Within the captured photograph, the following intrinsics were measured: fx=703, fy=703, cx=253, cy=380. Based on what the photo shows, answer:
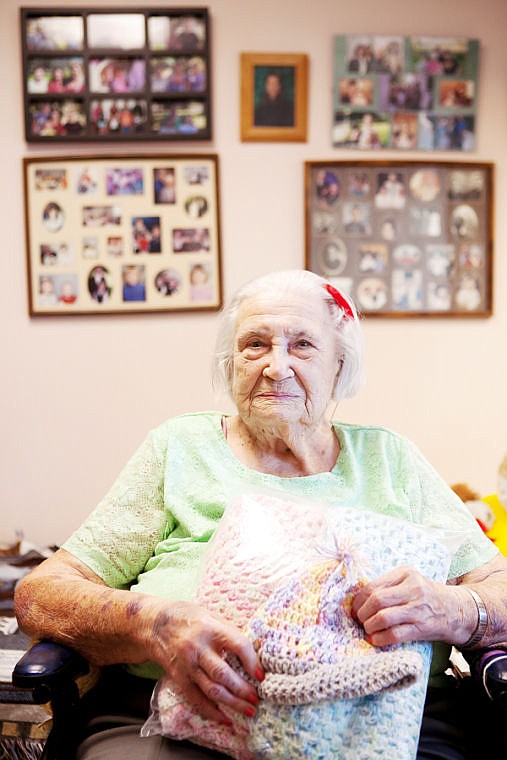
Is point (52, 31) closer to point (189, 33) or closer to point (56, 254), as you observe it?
point (189, 33)

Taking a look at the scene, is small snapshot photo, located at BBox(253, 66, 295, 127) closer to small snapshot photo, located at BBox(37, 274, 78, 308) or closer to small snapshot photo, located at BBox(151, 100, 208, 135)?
small snapshot photo, located at BBox(151, 100, 208, 135)

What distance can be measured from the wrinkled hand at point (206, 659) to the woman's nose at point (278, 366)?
51 centimetres

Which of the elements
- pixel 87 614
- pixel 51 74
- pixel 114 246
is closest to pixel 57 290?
pixel 114 246

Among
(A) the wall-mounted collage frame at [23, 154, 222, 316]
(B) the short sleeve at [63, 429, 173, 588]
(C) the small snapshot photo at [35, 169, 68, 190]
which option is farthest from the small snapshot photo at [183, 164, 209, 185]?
(B) the short sleeve at [63, 429, 173, 588]

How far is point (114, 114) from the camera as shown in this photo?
103 inches

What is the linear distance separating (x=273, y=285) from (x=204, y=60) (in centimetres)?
143

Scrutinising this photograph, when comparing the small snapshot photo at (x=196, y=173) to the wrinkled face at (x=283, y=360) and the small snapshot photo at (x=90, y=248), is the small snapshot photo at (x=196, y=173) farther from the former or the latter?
the wrinkled face at (x=283, y=360)

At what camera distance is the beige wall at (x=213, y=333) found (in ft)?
8.66

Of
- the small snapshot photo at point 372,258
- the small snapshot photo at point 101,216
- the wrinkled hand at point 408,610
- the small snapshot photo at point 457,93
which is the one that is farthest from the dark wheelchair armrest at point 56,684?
the small snapshot photo at point 457,93

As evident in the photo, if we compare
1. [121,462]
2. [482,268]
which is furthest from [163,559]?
[482,268]

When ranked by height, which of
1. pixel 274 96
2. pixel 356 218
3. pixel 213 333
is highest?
pixel 274 96

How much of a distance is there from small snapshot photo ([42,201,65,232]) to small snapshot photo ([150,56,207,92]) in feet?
1.86

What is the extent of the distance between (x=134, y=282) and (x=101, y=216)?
0.28 meters

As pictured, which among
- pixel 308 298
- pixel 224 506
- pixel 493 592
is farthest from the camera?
pixel 308 298
